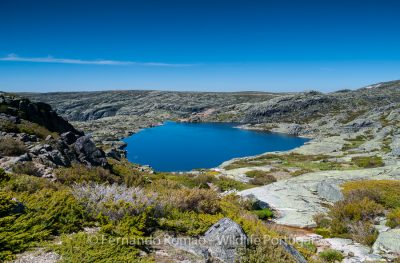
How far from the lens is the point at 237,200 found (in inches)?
723

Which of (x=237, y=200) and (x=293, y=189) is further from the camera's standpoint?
(x=293, y=189)

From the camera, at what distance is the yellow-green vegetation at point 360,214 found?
14.1 meters

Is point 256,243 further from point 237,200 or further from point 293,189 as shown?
point 293,189

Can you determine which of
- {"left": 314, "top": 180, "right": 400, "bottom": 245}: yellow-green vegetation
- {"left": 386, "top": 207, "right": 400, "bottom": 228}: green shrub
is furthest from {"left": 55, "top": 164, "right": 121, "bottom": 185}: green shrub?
{"left": 386, "top": 207, "right": 400, "bottom": 228}: green shrub

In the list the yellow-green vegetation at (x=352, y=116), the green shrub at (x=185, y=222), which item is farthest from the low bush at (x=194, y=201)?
the yellow-green vegetation at (x=352, y=116)

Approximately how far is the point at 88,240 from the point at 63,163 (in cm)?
1316

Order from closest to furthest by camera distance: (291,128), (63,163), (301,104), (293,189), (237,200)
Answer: (237,200) < (63,163) < (293,189) < (291,128) < (301,104)

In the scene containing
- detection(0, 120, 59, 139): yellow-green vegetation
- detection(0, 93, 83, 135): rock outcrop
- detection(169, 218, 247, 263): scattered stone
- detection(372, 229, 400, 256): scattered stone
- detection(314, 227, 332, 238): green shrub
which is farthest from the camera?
detection(0, 93, 83, 135): rock outcrop

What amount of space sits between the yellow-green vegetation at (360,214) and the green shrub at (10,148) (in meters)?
17.1

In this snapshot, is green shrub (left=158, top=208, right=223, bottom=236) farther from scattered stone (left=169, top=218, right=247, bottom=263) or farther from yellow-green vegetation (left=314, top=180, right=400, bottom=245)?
yellow-green vegetation (left=314, top=180, right=400, bottom=245)

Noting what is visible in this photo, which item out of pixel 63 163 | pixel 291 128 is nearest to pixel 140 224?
pixel 63 163

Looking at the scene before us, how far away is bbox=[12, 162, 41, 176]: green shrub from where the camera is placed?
1650 centimetres

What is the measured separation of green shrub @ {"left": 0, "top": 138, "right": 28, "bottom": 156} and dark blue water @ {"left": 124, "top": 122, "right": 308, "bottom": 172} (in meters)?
55.1

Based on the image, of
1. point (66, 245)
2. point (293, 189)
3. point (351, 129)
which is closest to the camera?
point (66, 245)
